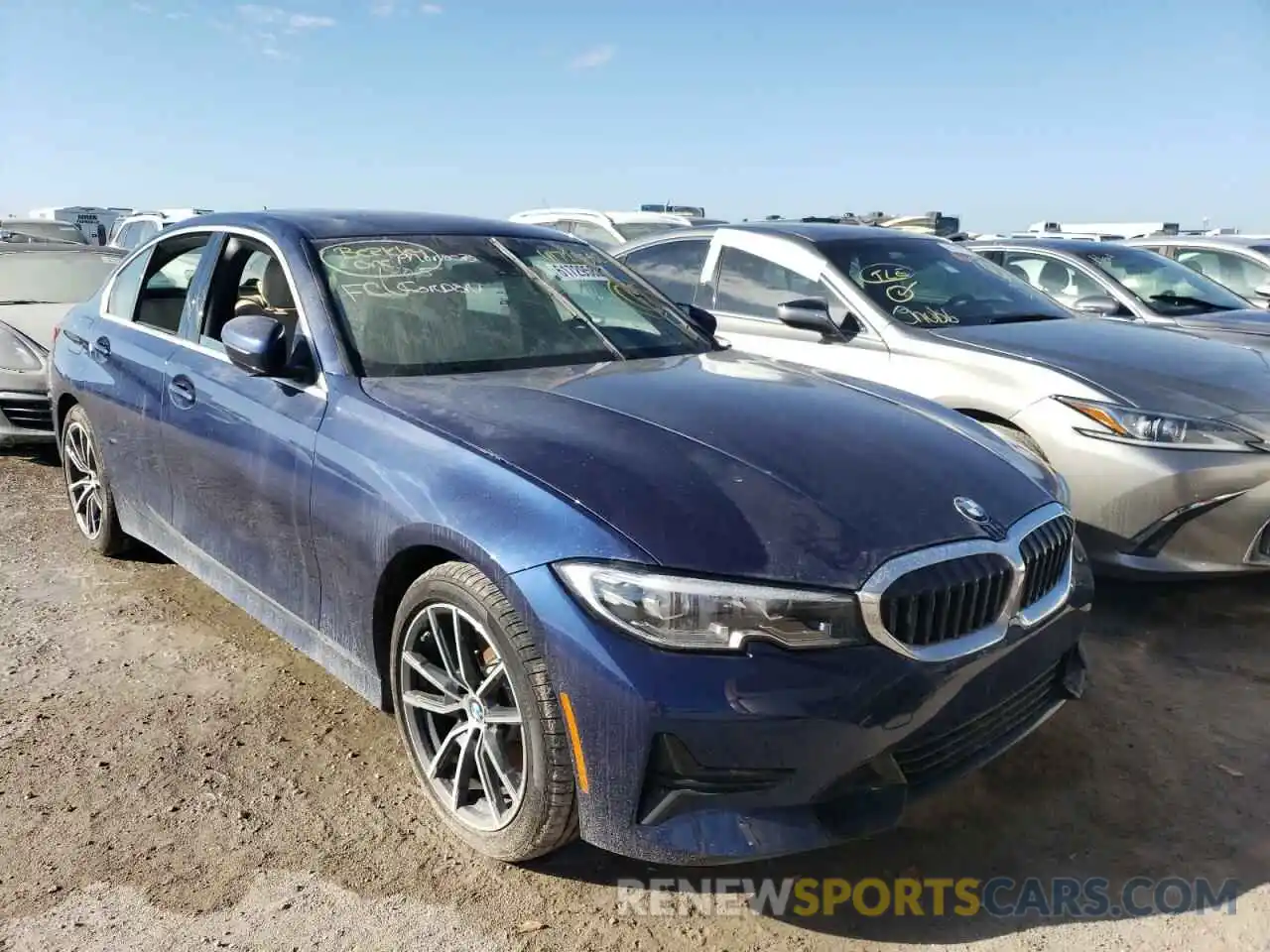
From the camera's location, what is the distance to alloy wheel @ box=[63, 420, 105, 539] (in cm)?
465

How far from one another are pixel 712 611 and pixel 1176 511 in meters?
2.58

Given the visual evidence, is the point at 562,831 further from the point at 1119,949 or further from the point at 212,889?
the point at 1119,949

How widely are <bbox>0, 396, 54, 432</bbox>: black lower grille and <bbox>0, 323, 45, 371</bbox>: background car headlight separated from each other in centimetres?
24

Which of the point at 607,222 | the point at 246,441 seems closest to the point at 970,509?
the point at 246,441

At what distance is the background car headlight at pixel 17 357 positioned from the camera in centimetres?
638

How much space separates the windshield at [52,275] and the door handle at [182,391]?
4.66 m

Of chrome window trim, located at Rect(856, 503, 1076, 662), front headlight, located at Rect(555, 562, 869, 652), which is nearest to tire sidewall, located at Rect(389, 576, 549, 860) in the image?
front headlight, located at Rect(555, 562, 869, 652)

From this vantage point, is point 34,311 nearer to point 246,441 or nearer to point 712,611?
point 246,441

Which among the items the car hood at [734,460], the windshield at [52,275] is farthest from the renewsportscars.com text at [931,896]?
the windshield at [52,275]

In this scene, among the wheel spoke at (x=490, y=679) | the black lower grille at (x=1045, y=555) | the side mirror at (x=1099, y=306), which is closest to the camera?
the wheel spoke at (x=490, y=679)

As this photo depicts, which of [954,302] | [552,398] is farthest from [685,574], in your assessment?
[954,302]

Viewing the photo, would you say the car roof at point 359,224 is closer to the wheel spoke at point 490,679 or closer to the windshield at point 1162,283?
the wheel spoke at point 490,679

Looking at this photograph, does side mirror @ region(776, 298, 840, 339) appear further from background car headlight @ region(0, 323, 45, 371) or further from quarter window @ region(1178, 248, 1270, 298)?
quarter window @ region(1178, 248, 1270, 298)

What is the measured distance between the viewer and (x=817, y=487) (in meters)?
2.48
